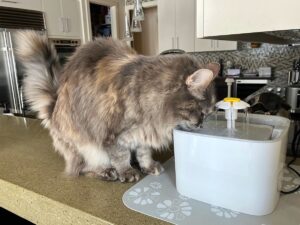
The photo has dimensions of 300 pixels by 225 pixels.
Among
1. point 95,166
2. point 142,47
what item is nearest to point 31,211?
point 95,166

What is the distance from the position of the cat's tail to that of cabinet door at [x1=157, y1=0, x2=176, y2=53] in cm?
374

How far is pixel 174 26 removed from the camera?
4227 mm

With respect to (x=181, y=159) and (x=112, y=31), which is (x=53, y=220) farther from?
(x=112, y=31)

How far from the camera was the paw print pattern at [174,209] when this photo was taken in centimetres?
47

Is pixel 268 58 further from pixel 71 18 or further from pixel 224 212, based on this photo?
pixel 224 212

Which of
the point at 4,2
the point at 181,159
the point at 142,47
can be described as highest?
the point at 4,2

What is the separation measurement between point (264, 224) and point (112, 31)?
4810 mm

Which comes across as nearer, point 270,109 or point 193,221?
point 193,221

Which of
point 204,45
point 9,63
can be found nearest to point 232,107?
point 9,63

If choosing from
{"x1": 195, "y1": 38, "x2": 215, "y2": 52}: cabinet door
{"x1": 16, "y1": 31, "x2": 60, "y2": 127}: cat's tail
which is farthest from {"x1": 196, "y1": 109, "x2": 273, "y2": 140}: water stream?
{"x1": 195, "y1": 38, "x2": 215, "y2": 52}: cabinet door

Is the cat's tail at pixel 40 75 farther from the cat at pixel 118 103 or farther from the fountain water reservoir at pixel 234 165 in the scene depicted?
the fountain water reservoir at pixel 234 165

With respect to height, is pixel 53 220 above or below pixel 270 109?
below

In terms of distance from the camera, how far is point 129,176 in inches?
25.3

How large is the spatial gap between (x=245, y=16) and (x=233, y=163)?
0.83ft
